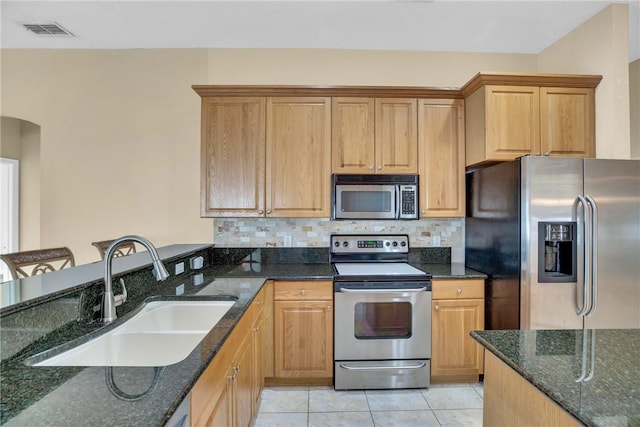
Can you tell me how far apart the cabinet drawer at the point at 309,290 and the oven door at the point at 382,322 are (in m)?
0.07

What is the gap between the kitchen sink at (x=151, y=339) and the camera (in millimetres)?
1199

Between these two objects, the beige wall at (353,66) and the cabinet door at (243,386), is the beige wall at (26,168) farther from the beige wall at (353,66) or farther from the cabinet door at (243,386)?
the cabinet door at (243,386)

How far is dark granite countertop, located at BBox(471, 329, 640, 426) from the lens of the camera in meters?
0.77

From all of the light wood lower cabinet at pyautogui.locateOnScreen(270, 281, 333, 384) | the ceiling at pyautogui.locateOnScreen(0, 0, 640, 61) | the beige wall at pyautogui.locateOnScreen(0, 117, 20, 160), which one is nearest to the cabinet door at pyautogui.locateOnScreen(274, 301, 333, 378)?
the light wood lower cabinet at pyautogui.locateOnScreen(270, 281, 333, 384)

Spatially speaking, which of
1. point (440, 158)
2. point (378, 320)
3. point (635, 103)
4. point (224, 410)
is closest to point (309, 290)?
point (378, 320)

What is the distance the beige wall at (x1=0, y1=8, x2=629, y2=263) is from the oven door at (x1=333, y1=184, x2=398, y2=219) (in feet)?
3.65

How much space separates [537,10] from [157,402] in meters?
3.36

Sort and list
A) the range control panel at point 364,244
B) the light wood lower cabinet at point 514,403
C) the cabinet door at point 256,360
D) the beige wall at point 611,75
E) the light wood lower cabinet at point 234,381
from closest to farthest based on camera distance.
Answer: the light wood lower cabinet at point 514,403 < the light wood lower cabinet at point 234,381 < the cabinet door at point 256,360 < the beige wall at point 611,75 < the range control panel at point 364,244

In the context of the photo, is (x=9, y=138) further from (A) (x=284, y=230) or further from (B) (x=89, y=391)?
(B) (x=89, y=391)

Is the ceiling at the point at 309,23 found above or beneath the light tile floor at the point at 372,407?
above

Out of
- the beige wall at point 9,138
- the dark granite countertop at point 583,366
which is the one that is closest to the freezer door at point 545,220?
the dark granite countertop at point 583,366

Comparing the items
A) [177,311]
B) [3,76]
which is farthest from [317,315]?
[3,76]

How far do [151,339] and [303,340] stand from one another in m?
1.27

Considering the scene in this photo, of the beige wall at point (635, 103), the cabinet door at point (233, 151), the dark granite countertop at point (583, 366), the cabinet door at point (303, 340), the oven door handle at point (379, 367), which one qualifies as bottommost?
the oven door handle at point (379, 367)
